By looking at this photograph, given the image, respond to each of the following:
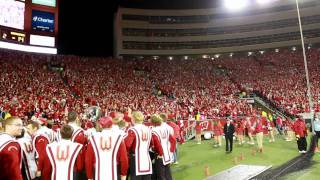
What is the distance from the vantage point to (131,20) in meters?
50.9

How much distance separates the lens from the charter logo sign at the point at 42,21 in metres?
24.7

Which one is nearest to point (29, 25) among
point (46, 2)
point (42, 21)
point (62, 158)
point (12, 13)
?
point (42, 21)

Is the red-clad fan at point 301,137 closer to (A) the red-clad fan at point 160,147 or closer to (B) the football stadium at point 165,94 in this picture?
(B) the football stadium at point 165,94

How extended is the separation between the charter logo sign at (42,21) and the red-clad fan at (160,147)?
19864 millimetres

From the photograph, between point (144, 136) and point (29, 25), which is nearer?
point (144, 136)

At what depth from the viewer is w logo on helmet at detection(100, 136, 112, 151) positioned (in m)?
5.61

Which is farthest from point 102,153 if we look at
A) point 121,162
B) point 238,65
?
point 238,65

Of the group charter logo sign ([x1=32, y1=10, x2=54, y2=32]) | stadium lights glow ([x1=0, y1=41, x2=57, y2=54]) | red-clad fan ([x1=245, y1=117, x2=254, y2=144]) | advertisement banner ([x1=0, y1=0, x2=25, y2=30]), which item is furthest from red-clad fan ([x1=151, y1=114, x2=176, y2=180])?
charter logo sign ([x1=32, y1=10, x2=54, y2=32])

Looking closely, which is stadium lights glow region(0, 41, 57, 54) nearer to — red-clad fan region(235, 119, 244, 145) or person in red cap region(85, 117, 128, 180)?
red-clad fan region(235, 119, 244, 145)

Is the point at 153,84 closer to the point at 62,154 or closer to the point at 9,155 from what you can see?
the point at 62,154

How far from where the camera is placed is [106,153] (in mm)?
5664

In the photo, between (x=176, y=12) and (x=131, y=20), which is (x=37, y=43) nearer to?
(x=131, y=20)

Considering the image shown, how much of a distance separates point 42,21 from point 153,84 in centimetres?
1638

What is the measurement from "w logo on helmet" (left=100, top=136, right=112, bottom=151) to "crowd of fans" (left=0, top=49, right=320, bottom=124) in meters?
13.4
